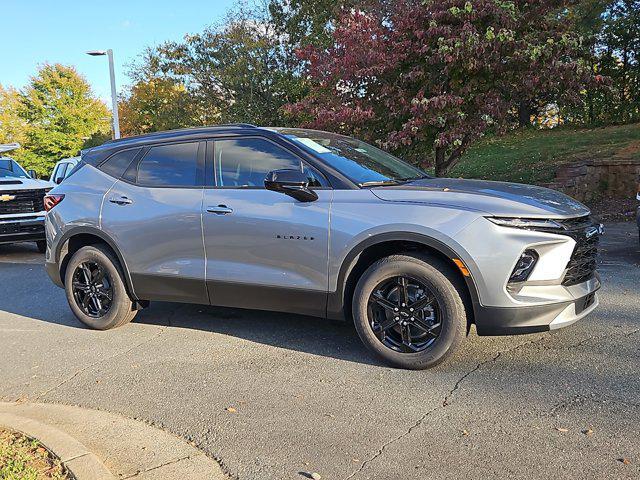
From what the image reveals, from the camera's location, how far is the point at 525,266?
3.63 metres

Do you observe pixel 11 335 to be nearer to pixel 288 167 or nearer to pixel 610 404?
pixel 288 167

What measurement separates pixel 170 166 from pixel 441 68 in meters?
6.29

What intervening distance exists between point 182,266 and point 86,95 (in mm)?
42642

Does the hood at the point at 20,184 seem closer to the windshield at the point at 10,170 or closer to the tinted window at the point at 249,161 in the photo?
the windshield at the point at 10,170

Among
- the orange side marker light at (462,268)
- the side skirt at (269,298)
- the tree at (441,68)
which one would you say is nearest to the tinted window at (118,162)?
the side skirt at (269,298)

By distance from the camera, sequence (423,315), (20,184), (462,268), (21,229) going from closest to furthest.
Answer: (462,268)
(423,315)
(21,229)
(20,184)

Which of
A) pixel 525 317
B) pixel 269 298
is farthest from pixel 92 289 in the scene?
Result: pixel 525 317

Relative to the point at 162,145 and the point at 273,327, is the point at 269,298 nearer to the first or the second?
the point at 273,327

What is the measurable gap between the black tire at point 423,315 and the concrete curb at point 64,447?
1996mm

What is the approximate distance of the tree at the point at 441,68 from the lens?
30.1 feet

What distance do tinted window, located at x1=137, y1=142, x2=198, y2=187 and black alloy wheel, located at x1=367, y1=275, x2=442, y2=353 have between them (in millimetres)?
1928

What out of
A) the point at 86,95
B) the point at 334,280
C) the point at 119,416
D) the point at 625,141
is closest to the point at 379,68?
the point at 334,280

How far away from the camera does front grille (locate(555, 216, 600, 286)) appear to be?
3752 mm

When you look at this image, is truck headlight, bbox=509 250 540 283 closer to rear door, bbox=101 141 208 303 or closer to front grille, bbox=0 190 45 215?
rear door, bbox=101 141 208 303
